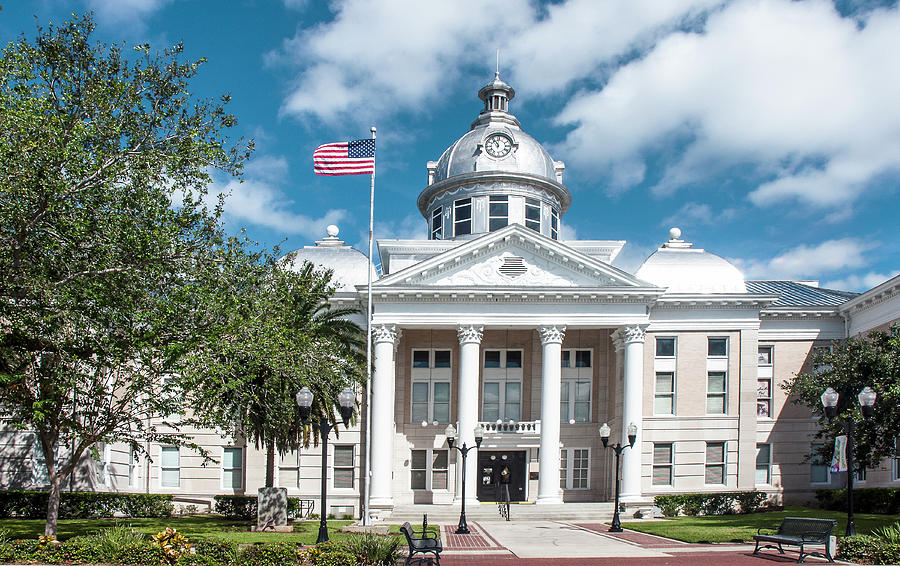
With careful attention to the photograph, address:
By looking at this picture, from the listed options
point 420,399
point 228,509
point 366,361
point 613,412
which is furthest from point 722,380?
point 228,509

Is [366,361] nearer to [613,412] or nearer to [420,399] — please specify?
[420,399]

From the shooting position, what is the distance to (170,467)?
4172cm

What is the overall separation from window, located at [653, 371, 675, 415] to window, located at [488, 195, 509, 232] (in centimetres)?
1260

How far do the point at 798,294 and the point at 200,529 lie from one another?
3366cm

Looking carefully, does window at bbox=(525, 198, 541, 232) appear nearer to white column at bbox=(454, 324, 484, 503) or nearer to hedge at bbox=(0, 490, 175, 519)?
white column at bbox=(454, 324, 484, 503)

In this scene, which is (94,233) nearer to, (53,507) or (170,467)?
(53,507)

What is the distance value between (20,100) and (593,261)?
2643 cm

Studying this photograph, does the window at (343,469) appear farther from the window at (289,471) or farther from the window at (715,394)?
the window at (715,394)

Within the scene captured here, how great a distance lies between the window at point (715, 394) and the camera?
41906 millimetres

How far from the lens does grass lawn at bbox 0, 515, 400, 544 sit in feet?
77.7

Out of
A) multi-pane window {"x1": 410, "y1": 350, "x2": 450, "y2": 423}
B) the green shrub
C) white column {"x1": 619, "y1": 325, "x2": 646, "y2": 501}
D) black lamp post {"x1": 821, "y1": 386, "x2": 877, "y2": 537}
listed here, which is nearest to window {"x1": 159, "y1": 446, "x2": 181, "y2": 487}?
multi-pane window {"x1": 410, "y1": 350, "x2": 450, "y2": 423}

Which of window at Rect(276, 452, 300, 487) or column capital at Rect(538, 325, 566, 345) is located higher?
column capital at Rect(538, 325, 566, 345)

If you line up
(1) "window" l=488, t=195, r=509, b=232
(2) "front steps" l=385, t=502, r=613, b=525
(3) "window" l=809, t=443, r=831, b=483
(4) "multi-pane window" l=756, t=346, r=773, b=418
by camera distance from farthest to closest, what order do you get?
(1) "window" l=488, t=195, r=509, b=232 → (4) "multi-pane window" l=756, t=346, r=773, b=418 → (3) "window" l=809, t=443, r=831, b=483 → (2) "front steps" l=385, t=502, r=613, b=525

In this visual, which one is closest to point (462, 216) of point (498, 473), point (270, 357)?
point (498, 473)
